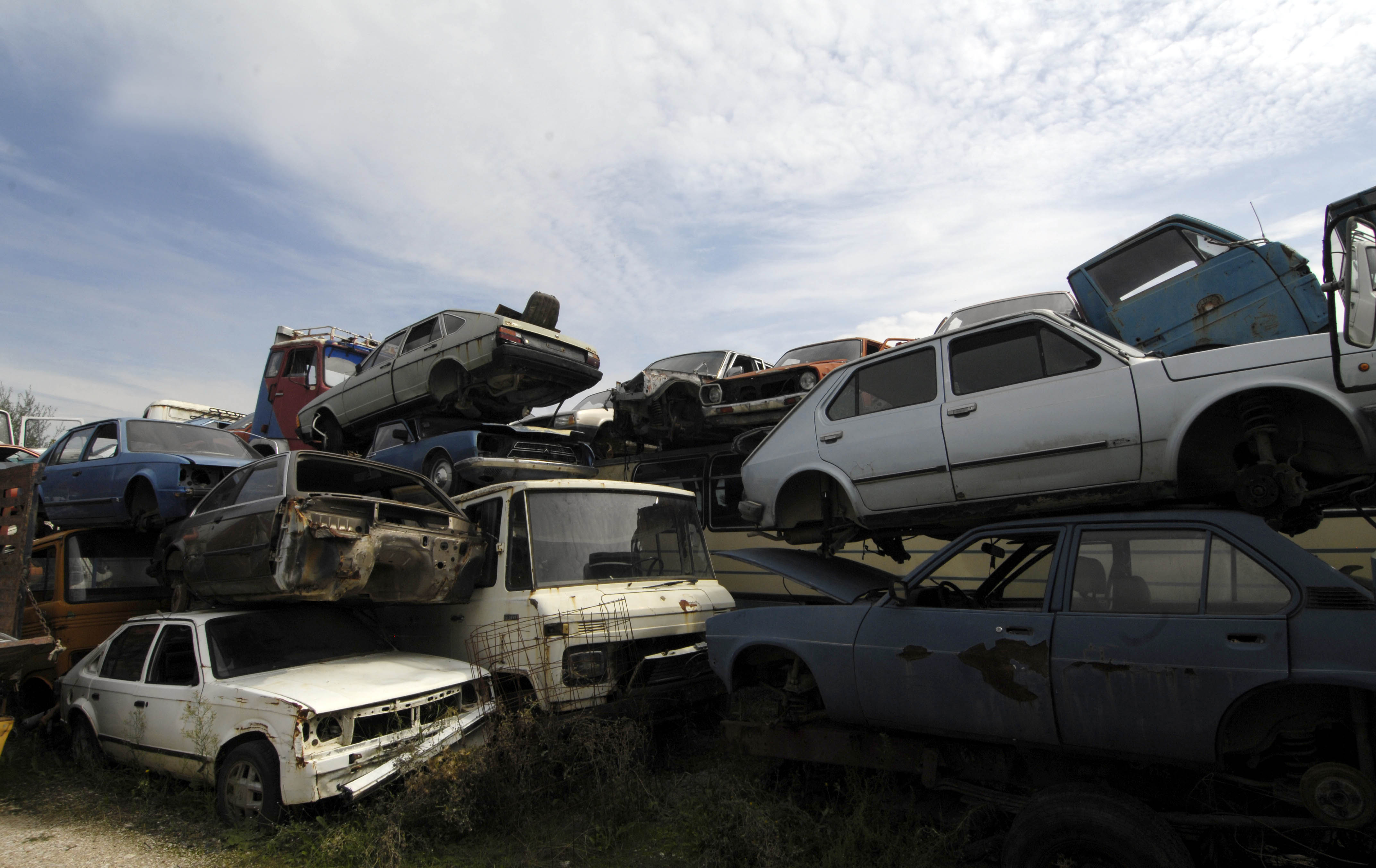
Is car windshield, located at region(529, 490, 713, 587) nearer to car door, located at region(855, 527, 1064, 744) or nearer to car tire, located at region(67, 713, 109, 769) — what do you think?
car door, located at region(855, 527, 1064, 744)

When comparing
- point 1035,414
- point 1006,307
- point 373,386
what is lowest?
point 1035,414

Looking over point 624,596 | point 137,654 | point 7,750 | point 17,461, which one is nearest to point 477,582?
point 624,596

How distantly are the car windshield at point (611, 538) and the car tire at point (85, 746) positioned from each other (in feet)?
11.3

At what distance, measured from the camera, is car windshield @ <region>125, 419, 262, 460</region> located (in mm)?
8211

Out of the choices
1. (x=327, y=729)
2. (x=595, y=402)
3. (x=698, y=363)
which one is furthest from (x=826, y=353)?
(x=327, y=729)

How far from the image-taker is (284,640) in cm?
525

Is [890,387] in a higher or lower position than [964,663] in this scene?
higher

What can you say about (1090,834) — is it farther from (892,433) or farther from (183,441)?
(183,441)

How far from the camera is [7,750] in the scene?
5.97 metres

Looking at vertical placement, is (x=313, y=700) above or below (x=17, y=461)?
below

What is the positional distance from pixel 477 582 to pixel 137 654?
248 cm

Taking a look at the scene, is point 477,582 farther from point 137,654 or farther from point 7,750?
point 7,750

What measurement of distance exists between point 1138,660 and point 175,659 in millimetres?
5757

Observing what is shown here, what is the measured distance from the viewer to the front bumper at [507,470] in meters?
7.77
